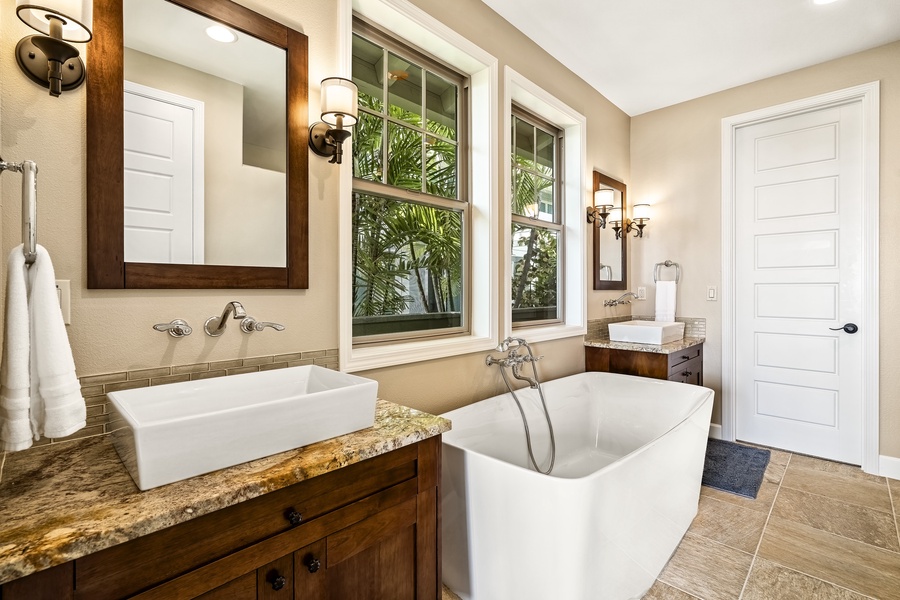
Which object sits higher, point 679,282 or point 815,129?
point 815,129

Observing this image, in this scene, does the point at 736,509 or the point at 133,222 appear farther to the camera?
the point at 736,509

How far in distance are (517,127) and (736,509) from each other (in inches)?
104

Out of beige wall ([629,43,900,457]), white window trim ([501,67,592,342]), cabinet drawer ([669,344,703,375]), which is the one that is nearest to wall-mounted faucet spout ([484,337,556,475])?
white window trim ([501,67,592,342])

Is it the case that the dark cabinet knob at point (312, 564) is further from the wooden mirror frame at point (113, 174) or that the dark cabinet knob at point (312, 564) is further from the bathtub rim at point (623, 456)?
the wooden mirror frame at point (113, 174)

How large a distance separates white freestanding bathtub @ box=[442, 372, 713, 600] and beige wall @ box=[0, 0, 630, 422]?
1.05 ft

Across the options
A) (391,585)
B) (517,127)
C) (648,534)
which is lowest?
(648,534)

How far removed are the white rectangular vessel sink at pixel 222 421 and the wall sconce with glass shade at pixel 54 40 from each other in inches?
32.6

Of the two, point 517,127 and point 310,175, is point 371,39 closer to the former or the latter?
point 310,175

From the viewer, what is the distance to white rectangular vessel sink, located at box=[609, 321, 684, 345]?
124 inches

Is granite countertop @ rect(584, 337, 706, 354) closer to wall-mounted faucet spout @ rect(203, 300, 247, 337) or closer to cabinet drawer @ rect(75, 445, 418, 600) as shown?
cabinet drawer @ rect(75, 445, 418, 600)

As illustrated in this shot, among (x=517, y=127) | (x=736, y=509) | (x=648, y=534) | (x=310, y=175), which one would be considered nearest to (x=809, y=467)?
(x=736, y=509)

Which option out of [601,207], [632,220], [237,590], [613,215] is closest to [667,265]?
[632,220]

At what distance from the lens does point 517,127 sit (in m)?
3.04

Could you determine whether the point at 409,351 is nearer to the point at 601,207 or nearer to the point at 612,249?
the point at 601,207
